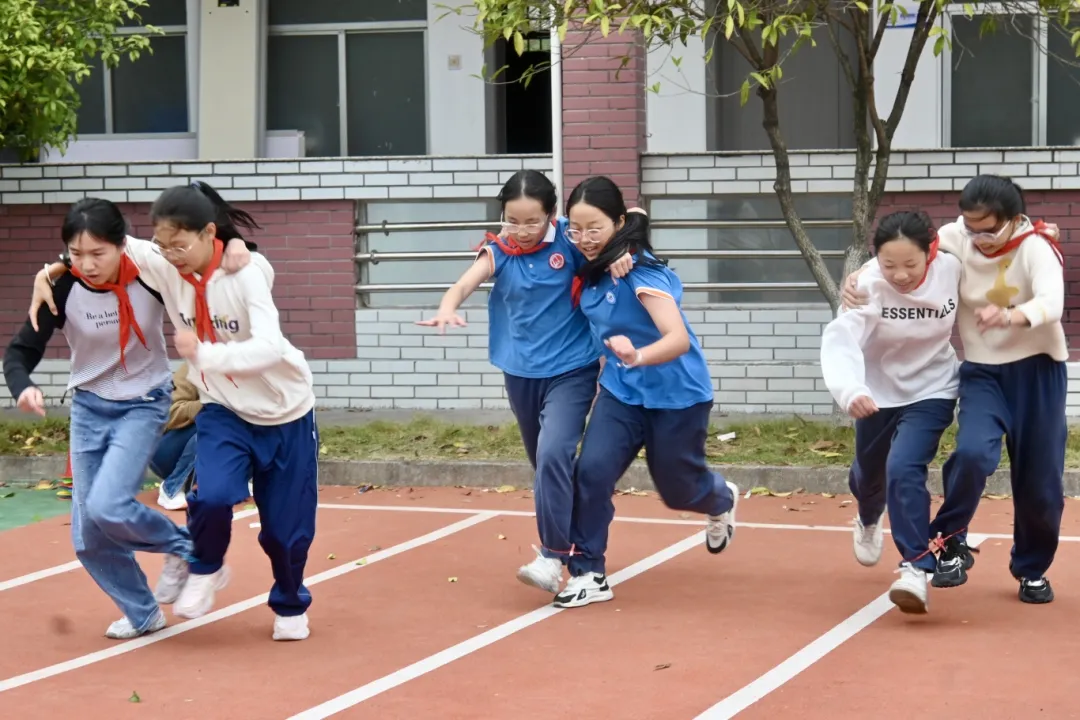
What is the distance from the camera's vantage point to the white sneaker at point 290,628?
605cm

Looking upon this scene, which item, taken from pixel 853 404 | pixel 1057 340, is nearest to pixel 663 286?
pixel 853 404

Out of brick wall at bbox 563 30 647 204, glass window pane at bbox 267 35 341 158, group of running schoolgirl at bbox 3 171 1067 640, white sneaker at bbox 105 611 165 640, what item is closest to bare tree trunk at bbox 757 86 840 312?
brick wall at bbox 563 30 647 204

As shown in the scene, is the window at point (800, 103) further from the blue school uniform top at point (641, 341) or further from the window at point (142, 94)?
the blue school uniform top at point (641, 341)

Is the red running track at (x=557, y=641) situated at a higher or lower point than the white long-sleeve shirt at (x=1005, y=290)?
lower

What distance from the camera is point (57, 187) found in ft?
41.3

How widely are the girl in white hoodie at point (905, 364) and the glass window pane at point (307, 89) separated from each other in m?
9.91

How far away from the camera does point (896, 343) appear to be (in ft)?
20.5

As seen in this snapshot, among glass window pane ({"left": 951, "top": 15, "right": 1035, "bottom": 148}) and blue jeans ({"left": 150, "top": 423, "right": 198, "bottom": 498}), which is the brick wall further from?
blue jeans ({"left": 150, "top": 423, "right": 198, "bottom": 498})

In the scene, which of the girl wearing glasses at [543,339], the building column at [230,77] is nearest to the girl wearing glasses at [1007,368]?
the girl wearing glasses at [543,339]

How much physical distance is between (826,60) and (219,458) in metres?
10.1

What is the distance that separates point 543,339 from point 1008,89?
8011mm

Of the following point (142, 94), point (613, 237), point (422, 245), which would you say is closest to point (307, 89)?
point (142, 94)

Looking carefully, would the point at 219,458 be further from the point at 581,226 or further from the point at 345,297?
the point at 345,297

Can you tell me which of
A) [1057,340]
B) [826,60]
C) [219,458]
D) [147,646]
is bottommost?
[147,646]
